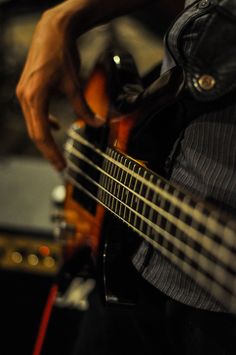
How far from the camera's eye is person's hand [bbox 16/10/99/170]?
0.92 m

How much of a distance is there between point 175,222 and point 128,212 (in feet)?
0.44

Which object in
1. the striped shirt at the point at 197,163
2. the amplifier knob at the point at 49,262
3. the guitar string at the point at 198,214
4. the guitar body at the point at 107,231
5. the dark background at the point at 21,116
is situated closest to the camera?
the guitar string at the point at 198,214

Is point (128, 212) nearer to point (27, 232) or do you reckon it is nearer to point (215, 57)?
point (215, 57)

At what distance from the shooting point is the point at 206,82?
60cm

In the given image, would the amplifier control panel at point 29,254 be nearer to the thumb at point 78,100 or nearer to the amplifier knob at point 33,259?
the amplifier knob at point 33,259

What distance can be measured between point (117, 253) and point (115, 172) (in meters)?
0.13

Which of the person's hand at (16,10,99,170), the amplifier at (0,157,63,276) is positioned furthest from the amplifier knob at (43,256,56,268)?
the person's hand at (16,10,99,170)

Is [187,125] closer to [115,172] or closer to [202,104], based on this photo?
[202,104]

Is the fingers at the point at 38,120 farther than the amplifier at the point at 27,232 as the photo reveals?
No

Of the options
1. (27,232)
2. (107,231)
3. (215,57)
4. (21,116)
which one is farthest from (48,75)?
(21,116)

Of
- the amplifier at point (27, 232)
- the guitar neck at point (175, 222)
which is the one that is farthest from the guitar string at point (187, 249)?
the amplifier at point (27, 232)

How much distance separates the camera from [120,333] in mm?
987

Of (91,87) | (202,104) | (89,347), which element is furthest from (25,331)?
(202,104)

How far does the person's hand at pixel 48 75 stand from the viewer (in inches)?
36.0
